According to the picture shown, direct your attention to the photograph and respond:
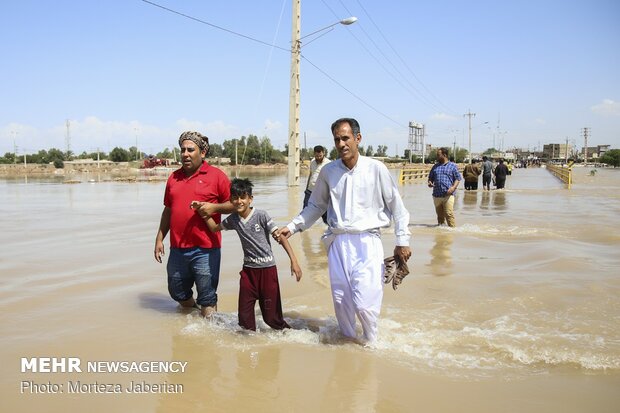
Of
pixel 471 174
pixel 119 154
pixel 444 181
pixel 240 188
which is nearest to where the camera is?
pixel 240 188

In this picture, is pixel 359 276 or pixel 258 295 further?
pixel 258 295

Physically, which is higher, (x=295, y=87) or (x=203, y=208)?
(x=295, y=87)

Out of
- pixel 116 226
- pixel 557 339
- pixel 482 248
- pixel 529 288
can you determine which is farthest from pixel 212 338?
pixel 116 226

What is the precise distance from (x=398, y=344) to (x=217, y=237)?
189 cm

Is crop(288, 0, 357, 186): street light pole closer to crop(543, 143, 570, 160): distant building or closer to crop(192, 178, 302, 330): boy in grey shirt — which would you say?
crop(192, 178, 302, 330): boy in grey shirt

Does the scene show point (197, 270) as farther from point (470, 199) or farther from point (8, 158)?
point (8, 158)

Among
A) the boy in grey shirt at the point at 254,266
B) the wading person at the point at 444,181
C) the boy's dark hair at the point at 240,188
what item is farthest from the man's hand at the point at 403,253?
the wading person at the point at 444,181

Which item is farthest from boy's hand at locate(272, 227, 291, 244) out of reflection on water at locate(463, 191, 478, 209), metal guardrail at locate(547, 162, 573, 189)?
metal guardrail at locate(547, 162, 573, 189)

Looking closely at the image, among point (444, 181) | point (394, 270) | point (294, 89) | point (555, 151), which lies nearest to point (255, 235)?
point (394, 270)

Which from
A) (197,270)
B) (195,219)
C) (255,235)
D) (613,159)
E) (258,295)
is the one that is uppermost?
(613,159)

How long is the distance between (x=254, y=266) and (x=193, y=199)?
852 mm

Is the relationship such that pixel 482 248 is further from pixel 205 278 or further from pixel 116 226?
pixel 116 226

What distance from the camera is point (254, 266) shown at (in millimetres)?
4281

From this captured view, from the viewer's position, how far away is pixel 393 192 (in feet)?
13.0
